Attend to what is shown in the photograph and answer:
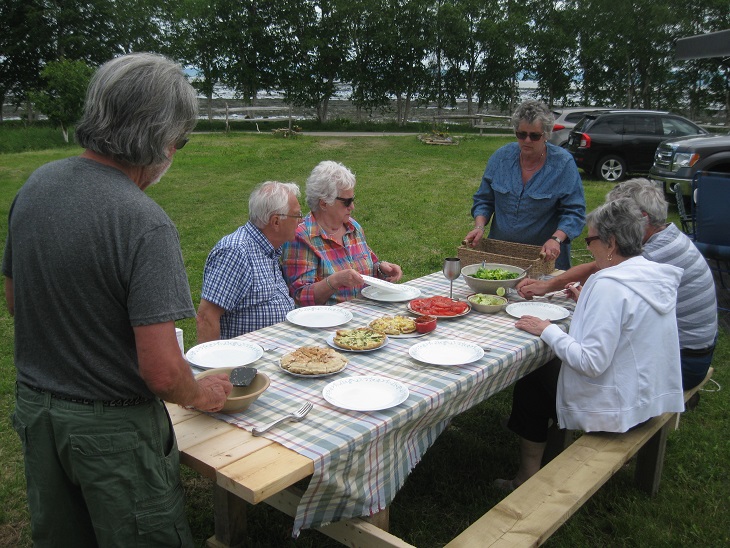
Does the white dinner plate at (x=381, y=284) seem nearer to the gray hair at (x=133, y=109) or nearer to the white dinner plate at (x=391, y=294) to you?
the white dinner plate at (x=391, y=294)

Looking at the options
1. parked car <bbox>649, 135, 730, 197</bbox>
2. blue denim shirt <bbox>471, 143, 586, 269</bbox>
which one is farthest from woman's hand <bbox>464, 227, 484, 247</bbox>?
parked car <bbox>649, 135, 730, 197</bbox>

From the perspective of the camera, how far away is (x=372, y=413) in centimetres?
202

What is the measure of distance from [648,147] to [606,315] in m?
12.2

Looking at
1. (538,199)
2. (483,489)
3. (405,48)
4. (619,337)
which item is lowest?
(483,489)

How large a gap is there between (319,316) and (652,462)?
1877 millimetres

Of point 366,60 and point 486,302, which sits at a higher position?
point 366,60

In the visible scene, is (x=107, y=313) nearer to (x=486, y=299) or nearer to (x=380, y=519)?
(x=380, y=519)

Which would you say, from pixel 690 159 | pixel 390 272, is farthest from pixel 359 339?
pixel 690 159

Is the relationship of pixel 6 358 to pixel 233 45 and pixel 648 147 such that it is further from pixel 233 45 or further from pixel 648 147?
pixel 233 45

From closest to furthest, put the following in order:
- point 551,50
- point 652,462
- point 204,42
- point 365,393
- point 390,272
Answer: point 365,393 → point 652,462 → point 390,272 → point 551,50 → point 204,42

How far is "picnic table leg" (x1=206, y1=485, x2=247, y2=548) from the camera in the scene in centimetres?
260

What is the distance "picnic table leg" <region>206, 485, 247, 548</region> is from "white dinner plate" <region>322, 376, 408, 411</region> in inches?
32.8

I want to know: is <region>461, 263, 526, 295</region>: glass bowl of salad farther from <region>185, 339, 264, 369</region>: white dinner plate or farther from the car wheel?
the car wheel

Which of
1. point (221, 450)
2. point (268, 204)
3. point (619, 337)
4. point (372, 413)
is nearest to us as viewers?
point (221, 450)
